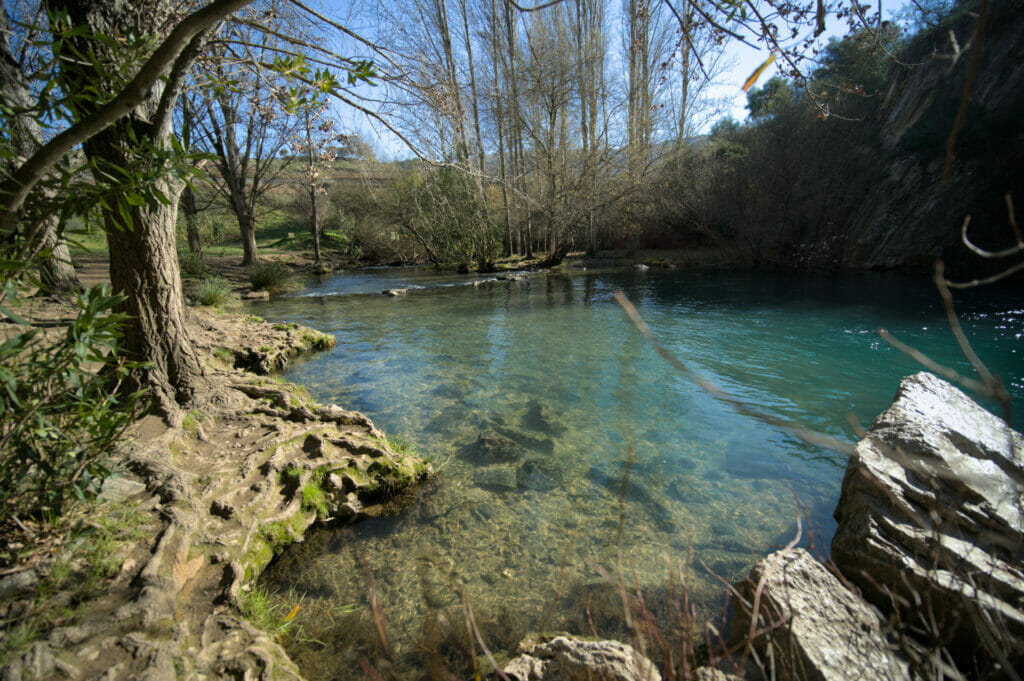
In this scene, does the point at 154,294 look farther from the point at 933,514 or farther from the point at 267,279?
the point at 267,279

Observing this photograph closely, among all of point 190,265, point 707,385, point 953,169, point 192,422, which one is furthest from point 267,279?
point 953,169

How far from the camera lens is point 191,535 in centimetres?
247

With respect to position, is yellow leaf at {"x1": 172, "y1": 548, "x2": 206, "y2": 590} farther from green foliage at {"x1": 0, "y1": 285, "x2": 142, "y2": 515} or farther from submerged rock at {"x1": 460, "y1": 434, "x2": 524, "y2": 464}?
submerged rock at {"x1": 460, "y1": 434, "x2": 524, "y2": 464}

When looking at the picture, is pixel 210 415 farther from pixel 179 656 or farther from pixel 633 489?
pixel 633 489

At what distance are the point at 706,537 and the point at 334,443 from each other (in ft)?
9.22

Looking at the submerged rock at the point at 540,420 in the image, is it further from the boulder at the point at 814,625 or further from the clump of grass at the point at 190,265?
the clump of grass at the point at 190,265

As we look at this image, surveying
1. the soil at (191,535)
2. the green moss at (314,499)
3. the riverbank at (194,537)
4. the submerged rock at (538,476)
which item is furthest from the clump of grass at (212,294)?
the submerged rock at (538,476)

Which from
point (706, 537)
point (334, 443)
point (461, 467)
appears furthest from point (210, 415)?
point (706, 537)

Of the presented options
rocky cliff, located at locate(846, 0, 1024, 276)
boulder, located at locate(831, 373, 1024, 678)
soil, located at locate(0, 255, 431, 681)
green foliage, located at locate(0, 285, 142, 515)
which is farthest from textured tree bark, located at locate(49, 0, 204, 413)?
rocky cliff, located at locate(846, 0, 1024, 276)

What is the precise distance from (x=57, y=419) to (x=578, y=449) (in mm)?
3546

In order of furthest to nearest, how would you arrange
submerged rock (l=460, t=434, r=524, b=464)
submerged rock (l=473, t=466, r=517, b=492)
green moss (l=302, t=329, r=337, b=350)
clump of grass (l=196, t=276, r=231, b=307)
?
clump of grass (l=196, t=276, r=231, b=307)
green moss (l=302, t=329, r=337, b=350)
submerged rock (l=460, t=434, r=524, b=464)
submerged rock (l=473, t=466, r=517, b=492)

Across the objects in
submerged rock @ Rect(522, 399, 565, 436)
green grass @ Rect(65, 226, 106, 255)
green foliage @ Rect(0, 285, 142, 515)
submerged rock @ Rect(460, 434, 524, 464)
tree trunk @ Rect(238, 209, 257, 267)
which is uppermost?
tree trunk @ Rect(238, 209, 257, 267)

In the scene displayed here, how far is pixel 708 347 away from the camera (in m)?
7.67

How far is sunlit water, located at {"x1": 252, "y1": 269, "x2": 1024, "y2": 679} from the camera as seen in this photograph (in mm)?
2623
